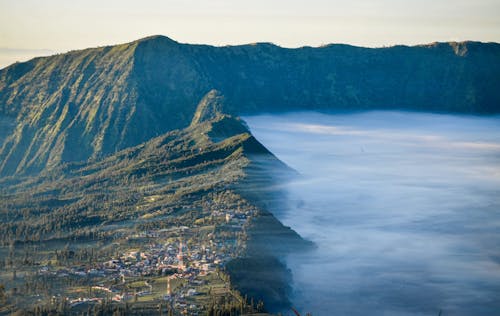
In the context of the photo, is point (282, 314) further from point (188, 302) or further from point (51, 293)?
point (51, 293)

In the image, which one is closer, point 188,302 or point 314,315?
point 188,302

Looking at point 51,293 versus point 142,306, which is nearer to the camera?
point 142,306

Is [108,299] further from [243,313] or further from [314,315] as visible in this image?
[314,315]

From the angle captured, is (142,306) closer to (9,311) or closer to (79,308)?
(79,308)

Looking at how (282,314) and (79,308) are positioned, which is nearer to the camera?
(79,308)

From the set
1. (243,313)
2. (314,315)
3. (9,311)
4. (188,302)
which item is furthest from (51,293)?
(314,315)

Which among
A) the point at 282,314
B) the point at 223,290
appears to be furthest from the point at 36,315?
the point at 282,314

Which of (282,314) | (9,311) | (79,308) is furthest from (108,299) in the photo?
(282,314)

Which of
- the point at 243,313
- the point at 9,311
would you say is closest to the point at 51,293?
the point at 9,311
